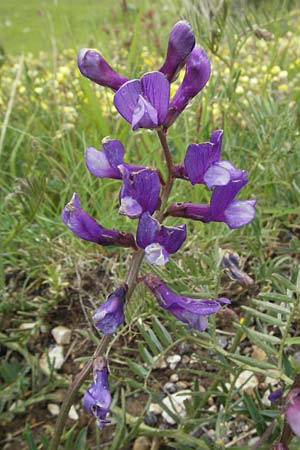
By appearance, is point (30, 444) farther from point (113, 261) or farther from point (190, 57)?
point (190, 57)

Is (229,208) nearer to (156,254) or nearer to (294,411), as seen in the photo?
(156,254)

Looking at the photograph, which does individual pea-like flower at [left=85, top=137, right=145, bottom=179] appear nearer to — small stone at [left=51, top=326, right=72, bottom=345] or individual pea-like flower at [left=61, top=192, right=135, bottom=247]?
individual pea-like flower at [left=61, top=192, right=135, bottom=247]

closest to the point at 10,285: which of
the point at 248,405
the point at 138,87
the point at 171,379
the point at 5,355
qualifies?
the point at 5,355

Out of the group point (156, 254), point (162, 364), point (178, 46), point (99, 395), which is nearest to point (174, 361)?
point (162, 364)

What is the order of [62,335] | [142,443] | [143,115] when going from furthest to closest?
[62,335], [142,443], [143,115]

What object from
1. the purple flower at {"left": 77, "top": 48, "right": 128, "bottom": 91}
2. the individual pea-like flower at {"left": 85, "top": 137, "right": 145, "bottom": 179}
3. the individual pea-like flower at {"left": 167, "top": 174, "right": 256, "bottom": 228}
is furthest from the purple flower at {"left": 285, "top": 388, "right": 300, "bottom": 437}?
the purple flower at {"left": 77, "top": 48, "right": 128, "bottom": 91}

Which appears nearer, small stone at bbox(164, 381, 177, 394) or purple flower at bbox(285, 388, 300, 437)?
purple flower at bbox(285, 388, 300, 437)
